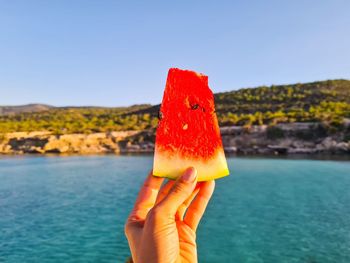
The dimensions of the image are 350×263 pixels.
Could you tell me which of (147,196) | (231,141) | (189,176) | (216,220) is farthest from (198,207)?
(231,141)

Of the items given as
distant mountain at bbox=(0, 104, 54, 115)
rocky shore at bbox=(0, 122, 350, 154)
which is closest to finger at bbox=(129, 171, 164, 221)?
rocky shore at bbox=(0, 122, 350, 154)

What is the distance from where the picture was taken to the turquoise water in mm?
10219

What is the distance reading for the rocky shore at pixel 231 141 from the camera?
142 feet

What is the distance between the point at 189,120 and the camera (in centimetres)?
253

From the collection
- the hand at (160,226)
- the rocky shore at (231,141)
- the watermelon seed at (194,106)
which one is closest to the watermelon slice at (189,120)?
the watermelon seed at (194,106)

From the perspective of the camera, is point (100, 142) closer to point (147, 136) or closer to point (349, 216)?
point (147, 136)

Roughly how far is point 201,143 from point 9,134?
199 ft

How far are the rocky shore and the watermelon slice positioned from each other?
43617 mm

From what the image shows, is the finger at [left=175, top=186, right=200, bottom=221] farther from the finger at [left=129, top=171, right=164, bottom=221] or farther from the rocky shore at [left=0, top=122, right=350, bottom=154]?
the rocky shore at [left=0, top=122, right=350, bottom=154]

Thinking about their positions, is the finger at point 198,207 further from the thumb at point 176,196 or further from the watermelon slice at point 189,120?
the thumb at point 176,196

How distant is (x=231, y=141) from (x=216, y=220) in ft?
118

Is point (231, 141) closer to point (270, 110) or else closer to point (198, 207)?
point (270, 110)

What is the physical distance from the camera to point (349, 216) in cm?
1395

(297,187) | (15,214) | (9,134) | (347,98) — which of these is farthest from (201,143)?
(347,98)
